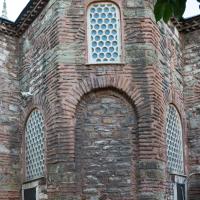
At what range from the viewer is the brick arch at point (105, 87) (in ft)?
31.6

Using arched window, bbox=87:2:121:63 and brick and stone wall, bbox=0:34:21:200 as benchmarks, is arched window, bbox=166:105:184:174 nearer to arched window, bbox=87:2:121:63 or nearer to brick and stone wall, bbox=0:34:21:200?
arched window, bbox=87:2:121:63

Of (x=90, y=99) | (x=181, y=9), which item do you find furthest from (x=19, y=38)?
(x=181, y=9)

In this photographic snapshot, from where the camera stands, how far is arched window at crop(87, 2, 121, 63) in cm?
1002

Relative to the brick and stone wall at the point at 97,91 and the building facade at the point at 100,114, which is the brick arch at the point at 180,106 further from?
the brick and stone wall at the point at 97,91

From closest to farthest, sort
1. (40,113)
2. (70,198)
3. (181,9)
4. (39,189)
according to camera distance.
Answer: (181,9)
(70,198)
(39,189)
(40,113)

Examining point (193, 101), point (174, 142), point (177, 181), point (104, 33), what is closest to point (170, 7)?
point (104, 33)

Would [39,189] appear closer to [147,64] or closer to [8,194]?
[8,194]

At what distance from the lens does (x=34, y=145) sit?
11.2 meters

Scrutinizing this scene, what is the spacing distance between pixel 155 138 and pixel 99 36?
279 centimetres

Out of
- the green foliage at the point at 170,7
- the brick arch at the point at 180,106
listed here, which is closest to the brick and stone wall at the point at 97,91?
the brick arch at the point at 180,106

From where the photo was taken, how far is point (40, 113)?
11.0 metres

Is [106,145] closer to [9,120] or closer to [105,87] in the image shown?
[105,87]

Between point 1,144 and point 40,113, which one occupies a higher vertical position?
point 40,113

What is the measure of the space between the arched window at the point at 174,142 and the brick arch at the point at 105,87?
158 centimetres
